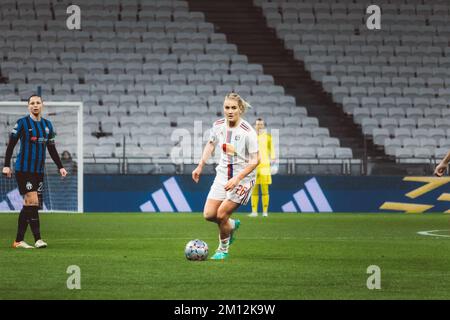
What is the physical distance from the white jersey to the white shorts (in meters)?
0.08

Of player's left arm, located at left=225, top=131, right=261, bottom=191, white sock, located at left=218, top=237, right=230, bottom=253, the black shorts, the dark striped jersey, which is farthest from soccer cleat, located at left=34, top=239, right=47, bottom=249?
player's left arm, located at left=225, top=131, right=261, bottom=191

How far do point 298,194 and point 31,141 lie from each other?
1155 cm

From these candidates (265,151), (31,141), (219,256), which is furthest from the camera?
(265,151)

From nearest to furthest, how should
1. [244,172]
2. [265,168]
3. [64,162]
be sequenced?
[244,172] → [265,168] → [64,162]

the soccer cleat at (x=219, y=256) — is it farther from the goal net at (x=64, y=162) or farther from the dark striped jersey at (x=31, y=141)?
the goal net at (x=64, y=162)

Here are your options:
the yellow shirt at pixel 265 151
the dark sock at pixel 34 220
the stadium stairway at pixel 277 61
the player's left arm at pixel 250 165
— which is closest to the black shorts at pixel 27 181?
the dark sock at pixel 34 220

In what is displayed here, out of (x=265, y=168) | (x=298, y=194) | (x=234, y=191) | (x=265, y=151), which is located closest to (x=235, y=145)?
(x=234, y=191)

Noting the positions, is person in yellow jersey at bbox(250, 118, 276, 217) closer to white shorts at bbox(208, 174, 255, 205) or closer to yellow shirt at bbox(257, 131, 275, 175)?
yellow shirt at bbox(257, 131, 275, 175)

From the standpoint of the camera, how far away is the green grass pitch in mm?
8352

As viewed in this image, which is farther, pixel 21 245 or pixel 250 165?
pixel 21 245

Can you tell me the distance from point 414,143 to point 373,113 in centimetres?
165

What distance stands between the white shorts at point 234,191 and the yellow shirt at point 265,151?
32.2ft

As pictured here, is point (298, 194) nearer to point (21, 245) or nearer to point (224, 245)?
point (21, 245)

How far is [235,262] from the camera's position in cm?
1091
